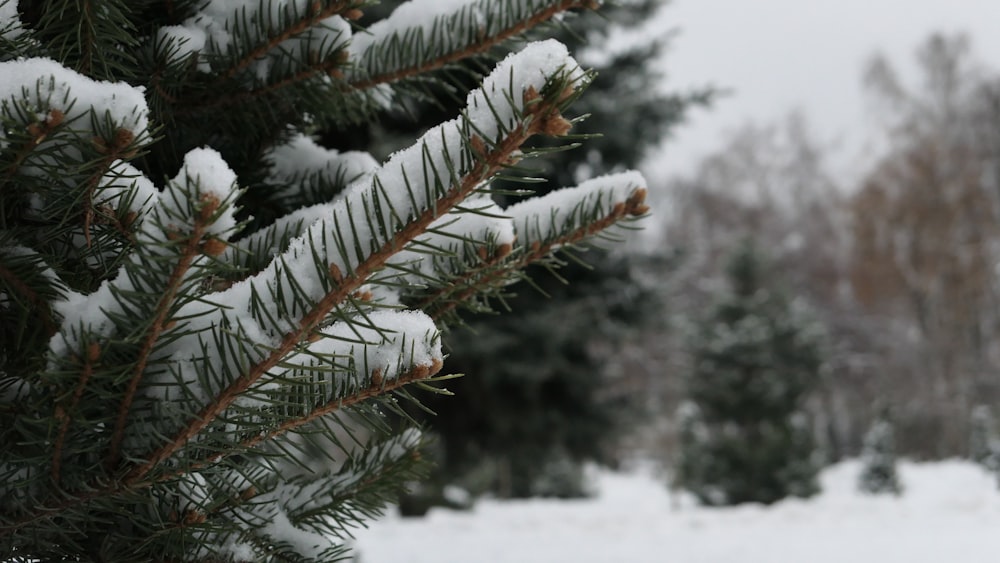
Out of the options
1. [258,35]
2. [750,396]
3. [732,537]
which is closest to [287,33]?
[258,35]

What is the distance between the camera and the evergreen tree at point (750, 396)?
43.8ft

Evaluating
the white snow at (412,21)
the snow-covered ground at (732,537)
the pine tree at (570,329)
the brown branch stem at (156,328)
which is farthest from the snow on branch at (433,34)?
the pine tree at (570,329)

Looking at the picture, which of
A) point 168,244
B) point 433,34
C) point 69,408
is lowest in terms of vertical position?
point 69,408

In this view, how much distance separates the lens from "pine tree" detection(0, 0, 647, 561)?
0.69m

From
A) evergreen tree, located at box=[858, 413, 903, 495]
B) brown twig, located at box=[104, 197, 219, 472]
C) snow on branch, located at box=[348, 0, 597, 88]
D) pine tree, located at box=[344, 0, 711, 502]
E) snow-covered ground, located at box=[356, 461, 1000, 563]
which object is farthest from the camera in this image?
evergreen tree, located at box=[858, 413, 903, 495]

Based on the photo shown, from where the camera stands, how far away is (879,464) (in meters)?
14.1

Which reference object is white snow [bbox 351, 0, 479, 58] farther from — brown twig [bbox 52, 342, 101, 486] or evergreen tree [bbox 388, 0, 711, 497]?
evergreen tree [bbox 388, 0, 711, 497]

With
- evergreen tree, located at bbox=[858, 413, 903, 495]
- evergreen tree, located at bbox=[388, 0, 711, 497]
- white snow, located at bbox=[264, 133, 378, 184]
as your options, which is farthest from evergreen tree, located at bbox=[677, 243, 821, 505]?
white snow, located at bbox=[264, 133, 378, 184]

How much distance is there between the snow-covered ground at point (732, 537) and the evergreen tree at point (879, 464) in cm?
418

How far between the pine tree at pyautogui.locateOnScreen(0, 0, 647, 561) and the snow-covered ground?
2565 mm

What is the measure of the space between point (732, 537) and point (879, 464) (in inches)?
367

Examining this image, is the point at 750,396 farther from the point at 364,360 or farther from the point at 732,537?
the point at 364,360

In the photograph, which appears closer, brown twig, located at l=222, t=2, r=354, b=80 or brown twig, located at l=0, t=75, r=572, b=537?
brown twig, located at l=0, t=75, r=572, b=537

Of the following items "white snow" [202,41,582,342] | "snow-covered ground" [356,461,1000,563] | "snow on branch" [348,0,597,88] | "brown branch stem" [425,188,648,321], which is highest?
"snow-covered ground" [356,461,1000,563]
